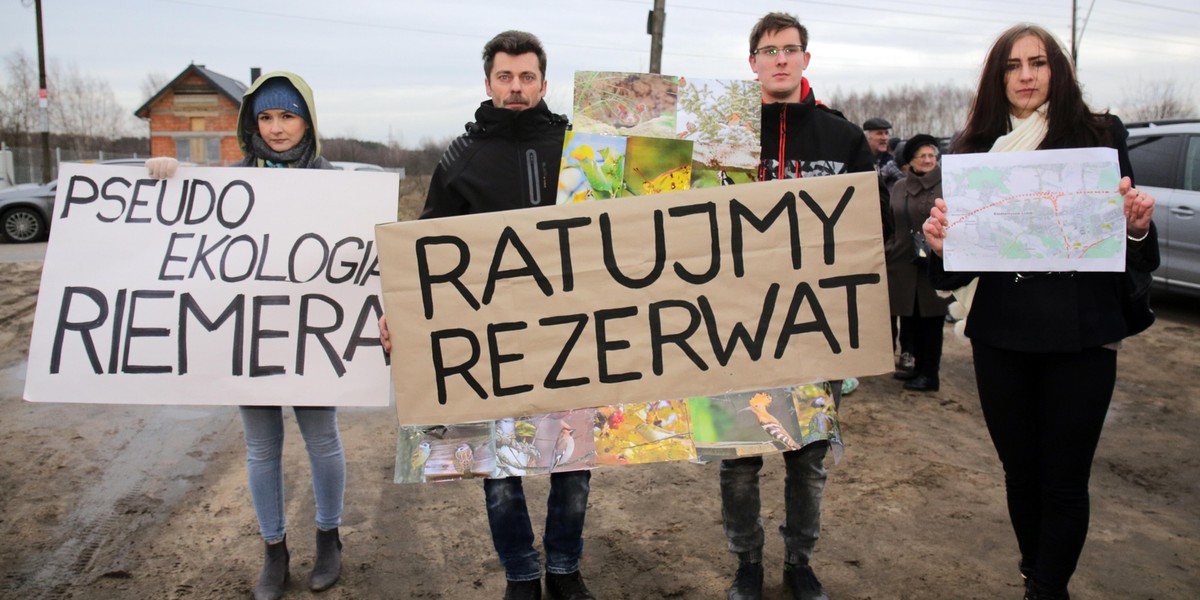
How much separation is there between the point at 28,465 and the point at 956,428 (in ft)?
17.5

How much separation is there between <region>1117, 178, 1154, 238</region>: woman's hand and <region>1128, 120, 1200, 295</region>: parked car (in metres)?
6.66

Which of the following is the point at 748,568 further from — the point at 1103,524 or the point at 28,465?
the point at 28,465

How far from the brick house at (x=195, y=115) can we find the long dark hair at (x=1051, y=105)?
4375 centimetres

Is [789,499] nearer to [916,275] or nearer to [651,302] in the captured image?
[651,302]

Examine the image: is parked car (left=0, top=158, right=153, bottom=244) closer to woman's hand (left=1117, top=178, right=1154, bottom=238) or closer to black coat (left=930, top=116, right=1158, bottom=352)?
black coat (left=930, top=116, right=1158, bottom=352)

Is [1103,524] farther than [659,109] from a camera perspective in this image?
Yes

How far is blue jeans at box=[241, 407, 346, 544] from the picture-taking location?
3.31 meters

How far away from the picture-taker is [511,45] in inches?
119

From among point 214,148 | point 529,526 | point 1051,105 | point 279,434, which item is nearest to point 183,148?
point 214,148

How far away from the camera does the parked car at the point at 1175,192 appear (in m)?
8.42

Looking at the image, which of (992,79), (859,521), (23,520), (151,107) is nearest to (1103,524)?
(859,521)

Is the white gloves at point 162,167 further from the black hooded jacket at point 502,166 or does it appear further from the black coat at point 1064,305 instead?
the black coat at point 1064,305

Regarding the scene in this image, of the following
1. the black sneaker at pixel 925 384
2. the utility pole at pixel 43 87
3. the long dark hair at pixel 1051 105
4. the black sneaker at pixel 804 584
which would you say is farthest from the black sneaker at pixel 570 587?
the utility pole at pixel 43 87

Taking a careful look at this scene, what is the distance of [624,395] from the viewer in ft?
9.37
